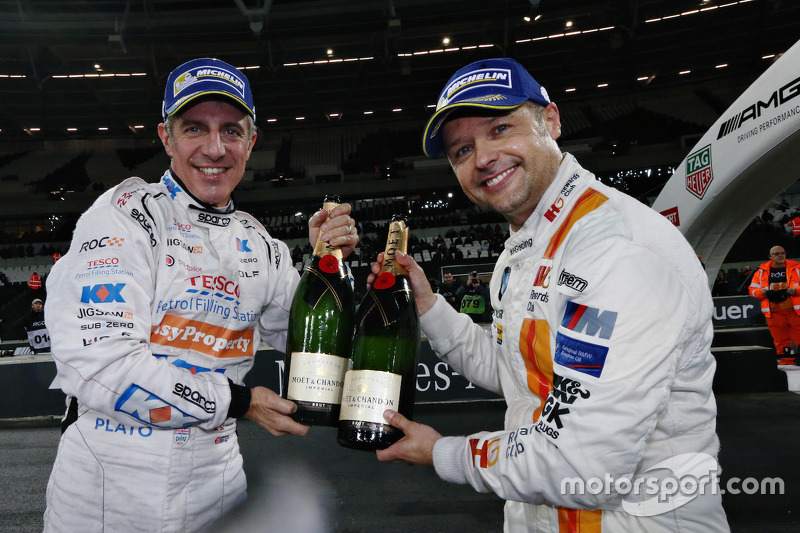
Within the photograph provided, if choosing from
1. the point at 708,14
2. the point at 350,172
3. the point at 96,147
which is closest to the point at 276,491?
the point at 708,14

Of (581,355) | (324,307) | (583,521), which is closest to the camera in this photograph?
(581,355)

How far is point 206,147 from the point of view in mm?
1604

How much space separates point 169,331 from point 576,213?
4.00ft

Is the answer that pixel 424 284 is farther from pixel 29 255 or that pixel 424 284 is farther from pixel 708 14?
pixel 29 255

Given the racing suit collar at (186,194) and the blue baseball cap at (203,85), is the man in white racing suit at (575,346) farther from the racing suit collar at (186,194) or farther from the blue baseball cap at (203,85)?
the racing suit collar at (186,194)

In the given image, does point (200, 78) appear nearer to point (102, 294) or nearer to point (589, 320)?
point (102, 294)

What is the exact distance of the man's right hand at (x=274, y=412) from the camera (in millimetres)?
1406

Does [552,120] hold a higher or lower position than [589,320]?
higher

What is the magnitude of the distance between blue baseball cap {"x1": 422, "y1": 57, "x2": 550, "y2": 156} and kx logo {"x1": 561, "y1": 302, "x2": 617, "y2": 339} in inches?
24.4

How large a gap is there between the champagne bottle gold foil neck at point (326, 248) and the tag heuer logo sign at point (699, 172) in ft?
9.36

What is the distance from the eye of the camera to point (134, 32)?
13.6 m

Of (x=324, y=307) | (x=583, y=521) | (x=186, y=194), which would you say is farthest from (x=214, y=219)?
(x=583, y=521)

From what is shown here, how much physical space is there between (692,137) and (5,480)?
2310 centimetres

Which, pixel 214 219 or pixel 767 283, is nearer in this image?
pixel 214 219
